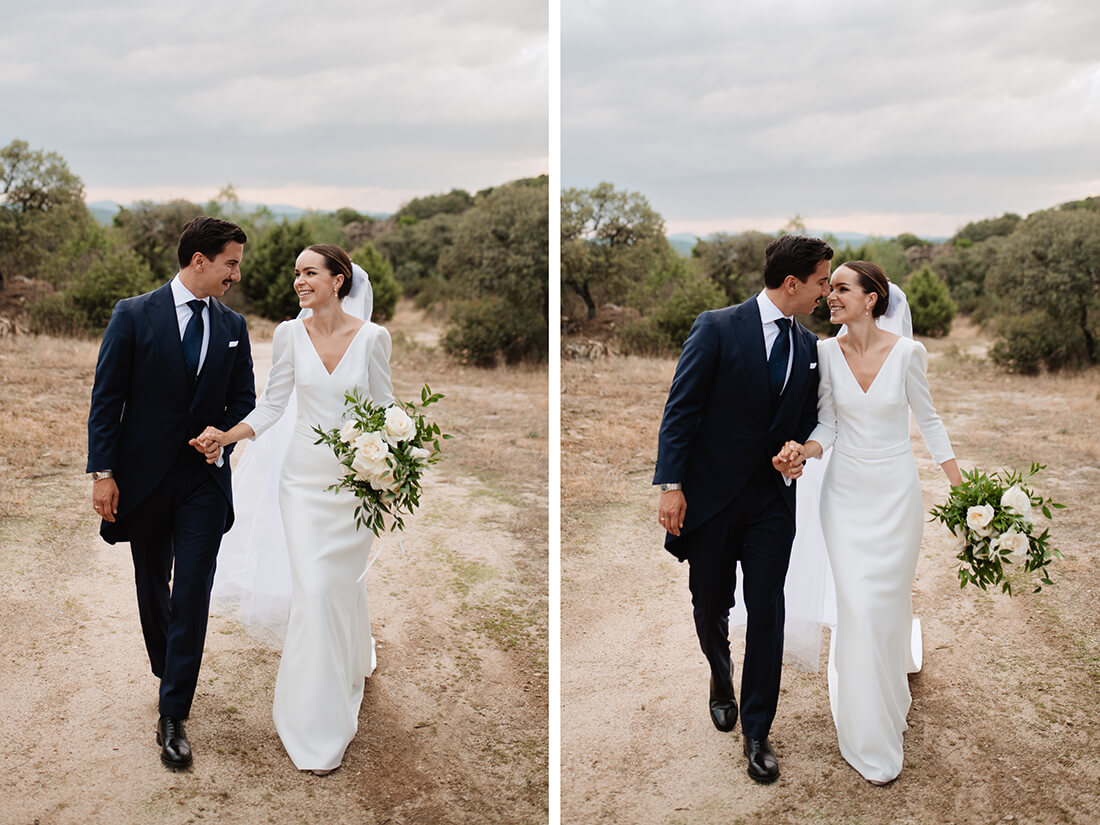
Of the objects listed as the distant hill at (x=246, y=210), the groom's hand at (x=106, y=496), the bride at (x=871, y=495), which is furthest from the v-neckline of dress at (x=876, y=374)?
the distant hill at (x=246, y=210)

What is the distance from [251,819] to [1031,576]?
5.37 m

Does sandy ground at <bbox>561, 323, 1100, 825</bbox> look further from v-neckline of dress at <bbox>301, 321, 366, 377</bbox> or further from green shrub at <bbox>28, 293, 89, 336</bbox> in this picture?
green shrub at <bbox>28, 293, 89, 336</bbox>

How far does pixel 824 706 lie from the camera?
14.0 ft

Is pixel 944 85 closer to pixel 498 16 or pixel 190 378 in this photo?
pixel 498 16

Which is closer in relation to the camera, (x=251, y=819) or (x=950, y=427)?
(x=251, y=819)

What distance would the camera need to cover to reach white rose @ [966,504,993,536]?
3.46 meters

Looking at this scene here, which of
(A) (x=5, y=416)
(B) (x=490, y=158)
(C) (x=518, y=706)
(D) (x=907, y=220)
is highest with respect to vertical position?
(B) (x=490, y=158)

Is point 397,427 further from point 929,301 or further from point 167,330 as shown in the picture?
point 929,301

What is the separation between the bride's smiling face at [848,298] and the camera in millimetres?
3602

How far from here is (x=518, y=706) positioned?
4574mm

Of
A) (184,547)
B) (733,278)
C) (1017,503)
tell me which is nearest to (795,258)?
(1017,503)

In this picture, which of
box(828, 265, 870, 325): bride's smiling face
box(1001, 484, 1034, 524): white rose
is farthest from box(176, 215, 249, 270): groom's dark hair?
box(1001, 484, 1034, 524): white rose

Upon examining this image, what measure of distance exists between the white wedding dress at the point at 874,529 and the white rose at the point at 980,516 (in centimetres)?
20

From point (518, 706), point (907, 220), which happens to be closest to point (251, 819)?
point (518, 706)
